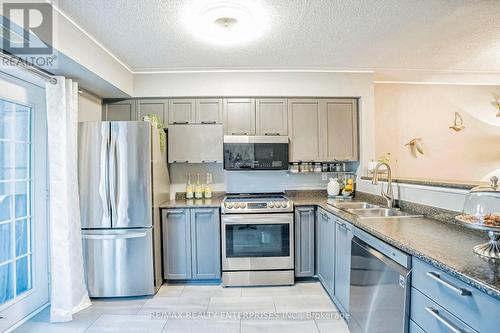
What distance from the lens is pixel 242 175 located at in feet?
11.8

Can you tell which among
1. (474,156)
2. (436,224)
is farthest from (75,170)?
(474,156)

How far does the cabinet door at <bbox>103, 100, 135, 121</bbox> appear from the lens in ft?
11.0

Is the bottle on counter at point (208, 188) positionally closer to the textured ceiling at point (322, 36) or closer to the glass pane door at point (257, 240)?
the glass pane door at point (257, 240)

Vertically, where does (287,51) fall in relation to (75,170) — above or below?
above

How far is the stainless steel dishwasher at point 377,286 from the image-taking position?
1.41 m

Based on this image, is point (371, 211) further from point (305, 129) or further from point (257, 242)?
point (305, 129)

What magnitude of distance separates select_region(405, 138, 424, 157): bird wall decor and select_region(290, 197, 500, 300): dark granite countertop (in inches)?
85.7

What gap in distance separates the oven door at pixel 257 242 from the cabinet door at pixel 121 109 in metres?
1.81

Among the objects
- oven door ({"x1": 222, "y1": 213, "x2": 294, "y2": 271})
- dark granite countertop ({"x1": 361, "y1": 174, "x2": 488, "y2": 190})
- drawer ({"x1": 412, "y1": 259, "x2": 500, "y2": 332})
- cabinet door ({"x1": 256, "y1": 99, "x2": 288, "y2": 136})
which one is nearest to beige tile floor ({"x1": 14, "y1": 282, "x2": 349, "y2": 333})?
oven door ({"x1": 222, "y1": 213, "x2": 294, "y2": 271})

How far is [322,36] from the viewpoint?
241 centimetres

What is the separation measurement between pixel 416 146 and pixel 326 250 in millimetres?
2309

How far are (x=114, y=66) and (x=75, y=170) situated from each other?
117 cm

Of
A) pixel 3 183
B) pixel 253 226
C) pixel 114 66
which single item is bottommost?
pixel 253 226

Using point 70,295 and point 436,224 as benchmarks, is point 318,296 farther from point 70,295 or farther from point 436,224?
point 70,295
